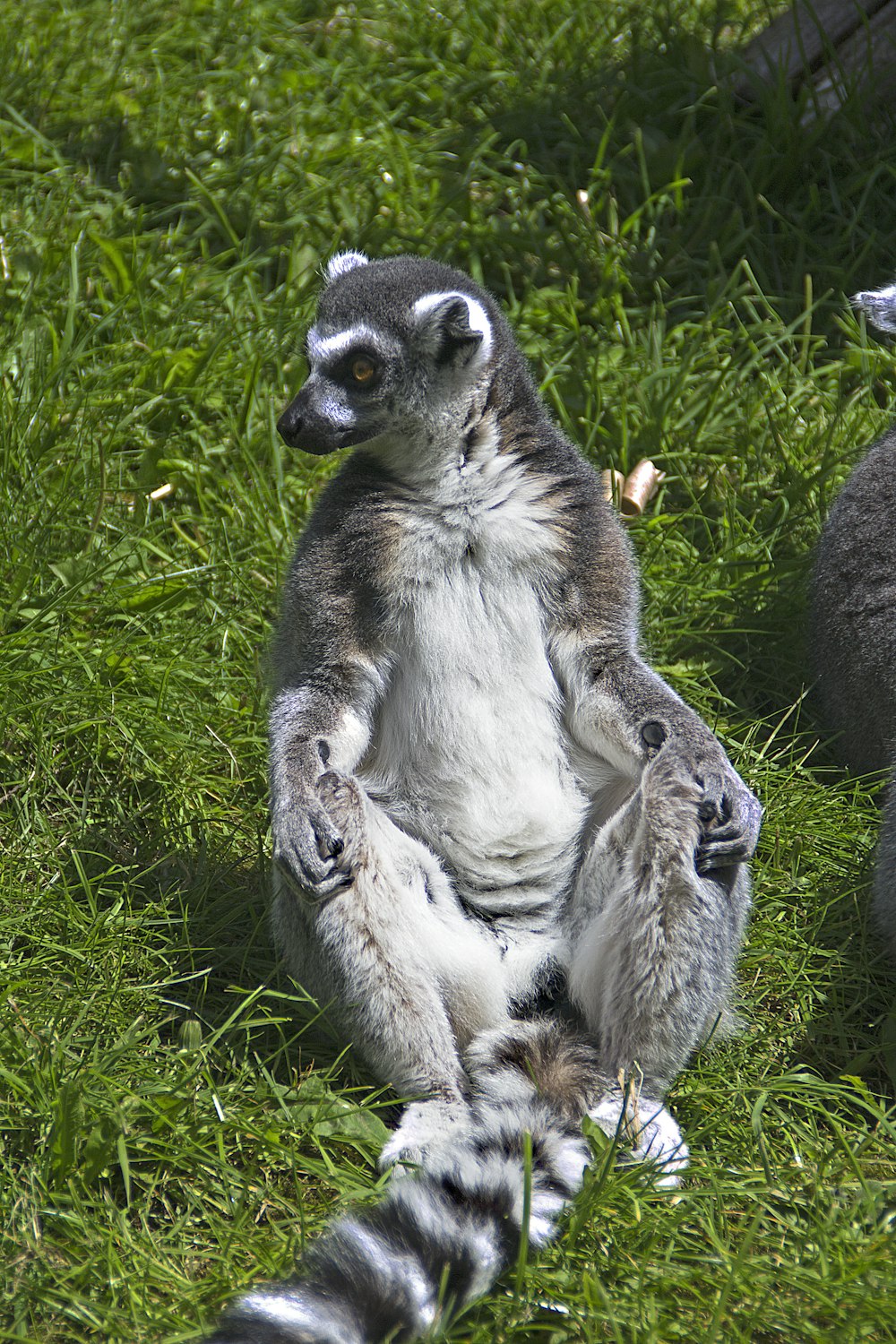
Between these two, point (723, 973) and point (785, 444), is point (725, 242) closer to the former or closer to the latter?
point (785, 444)

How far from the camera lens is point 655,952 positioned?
9.77ft

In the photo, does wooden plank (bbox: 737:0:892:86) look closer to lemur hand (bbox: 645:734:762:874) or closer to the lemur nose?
the lemur nose

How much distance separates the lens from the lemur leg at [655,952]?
2980 mm

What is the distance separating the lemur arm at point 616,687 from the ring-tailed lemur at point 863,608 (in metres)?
1.03

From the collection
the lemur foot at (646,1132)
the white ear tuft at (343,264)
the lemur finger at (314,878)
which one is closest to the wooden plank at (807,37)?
the white ear tuft at (343,264)

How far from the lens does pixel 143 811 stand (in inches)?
163

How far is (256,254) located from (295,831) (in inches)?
139

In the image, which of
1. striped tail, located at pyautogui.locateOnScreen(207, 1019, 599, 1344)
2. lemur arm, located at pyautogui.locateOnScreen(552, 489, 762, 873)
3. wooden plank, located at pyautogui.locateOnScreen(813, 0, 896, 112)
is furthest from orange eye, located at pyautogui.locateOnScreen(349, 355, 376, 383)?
wooden plank, located at pyautogui.locateOnScreen(813, 0, 896, 112)

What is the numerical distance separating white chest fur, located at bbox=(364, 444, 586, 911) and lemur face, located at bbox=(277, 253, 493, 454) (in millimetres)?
185

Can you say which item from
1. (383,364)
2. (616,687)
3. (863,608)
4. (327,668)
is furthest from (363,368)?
(863,608)

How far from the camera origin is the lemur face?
3.22 meters

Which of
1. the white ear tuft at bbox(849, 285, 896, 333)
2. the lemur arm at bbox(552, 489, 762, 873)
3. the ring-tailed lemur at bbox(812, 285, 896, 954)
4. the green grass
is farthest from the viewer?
the white ear tuft at bbox(849, 285, 896, 333)

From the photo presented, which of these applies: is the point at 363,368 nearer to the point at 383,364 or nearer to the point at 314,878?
the point at 383,364

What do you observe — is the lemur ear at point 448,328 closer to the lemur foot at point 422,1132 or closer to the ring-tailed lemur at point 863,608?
the ring-tailed lemur at point 863,608
